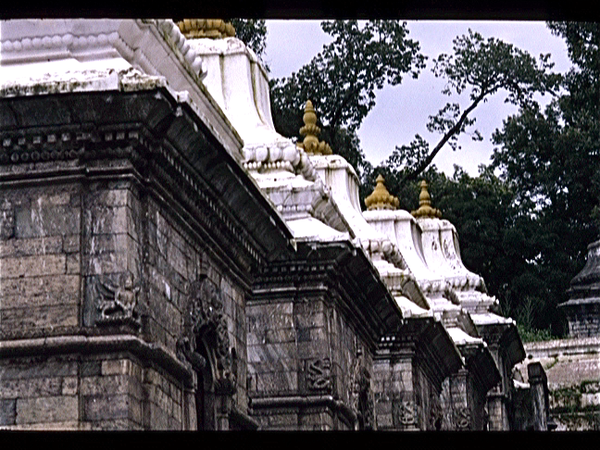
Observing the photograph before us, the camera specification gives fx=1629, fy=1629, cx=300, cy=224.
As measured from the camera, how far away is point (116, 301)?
34.7 feet

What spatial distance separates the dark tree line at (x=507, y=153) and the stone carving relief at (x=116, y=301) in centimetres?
3836

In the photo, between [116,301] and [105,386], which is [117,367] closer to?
[105,386]

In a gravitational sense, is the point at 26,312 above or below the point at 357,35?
below

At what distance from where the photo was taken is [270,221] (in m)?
14.2

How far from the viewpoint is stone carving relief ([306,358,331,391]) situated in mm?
17109

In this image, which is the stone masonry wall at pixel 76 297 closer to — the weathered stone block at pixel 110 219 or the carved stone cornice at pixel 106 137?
the weathered stone block at pixel 110 219

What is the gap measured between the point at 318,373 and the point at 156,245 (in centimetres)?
602

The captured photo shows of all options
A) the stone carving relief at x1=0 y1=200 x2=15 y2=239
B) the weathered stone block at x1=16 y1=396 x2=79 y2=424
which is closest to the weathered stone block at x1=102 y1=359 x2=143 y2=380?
the weathered stone block at x1=16 y1=396 x2=79 y2=424

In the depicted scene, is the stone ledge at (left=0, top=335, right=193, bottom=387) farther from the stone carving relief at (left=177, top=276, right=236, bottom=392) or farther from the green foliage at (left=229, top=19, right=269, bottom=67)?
the green foliage at (left=229, top=19, right=269, bottom=67)

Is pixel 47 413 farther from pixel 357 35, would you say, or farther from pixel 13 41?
pixel 357 35

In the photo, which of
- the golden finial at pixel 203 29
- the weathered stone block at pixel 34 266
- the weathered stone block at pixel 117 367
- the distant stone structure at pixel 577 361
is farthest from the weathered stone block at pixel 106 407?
the distant stone structure at pixel 577 361

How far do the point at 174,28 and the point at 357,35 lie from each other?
1527 inches

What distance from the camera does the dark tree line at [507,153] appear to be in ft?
165
